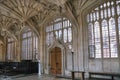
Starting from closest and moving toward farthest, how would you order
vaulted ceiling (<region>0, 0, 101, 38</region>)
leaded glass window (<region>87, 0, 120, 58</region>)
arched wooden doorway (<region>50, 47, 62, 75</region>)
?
leaded glass window (<region>87, 0, 120, 58</region>)
vaulted ceiling (<region>0, 0, 101, 38</region>)
arched wooden doorway (<region>50, 47, 62, 75</region>)

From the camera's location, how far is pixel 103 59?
29.0ft

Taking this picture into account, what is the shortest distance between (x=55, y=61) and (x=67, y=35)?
248 cm

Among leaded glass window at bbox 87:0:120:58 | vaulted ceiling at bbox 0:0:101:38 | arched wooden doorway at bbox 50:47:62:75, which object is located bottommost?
arched wooden doorway at bbox 50:47:62:75

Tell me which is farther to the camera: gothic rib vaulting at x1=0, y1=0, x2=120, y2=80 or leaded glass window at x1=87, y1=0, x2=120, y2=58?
gothic rib vaulting at x1=0, y1=0, x2=120, y2=80

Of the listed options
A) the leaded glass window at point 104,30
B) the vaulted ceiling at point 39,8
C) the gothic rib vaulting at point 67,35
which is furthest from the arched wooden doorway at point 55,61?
the leaded glass window at point 104,30

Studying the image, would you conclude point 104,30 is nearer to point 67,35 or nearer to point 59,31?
point 67,35

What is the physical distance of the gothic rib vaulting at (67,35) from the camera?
8.74 meters

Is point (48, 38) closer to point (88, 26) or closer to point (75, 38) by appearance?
point (75, 38)

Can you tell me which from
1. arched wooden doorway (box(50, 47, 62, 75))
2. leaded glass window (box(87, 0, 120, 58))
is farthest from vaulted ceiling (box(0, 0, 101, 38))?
arched wooden doorway (box(50, 47, 62, 75))

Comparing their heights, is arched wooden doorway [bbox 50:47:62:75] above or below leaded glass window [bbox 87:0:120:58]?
below

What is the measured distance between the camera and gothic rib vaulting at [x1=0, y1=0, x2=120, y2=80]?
28.7ft

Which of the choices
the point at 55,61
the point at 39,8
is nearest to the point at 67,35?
the point at 55,61

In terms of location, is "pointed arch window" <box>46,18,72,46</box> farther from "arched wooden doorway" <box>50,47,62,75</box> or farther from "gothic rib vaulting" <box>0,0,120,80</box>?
"arched wooden doorway" <box>50,47,62,75</box>

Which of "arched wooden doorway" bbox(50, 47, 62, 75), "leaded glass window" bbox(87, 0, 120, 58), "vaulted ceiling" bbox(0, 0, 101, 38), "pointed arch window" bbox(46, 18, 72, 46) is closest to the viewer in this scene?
"leaded glass window" bbox(87, 0, 120, 58)
